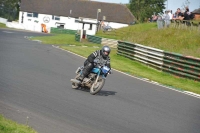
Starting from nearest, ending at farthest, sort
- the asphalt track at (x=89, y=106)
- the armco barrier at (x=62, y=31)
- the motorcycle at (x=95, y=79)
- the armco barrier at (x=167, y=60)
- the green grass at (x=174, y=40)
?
the asphalt track at (x=89, y=106) < the motorcycle at (x=95, y=79) < the armco barrier at (x=167, y=60) < the green grass at (x=174, y=40) < the armco barrier at (x=62, y=31)

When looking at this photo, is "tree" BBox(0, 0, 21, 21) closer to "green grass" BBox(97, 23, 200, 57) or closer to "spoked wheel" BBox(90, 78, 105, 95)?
"green grass" BBox(97, 23, 200, 57)

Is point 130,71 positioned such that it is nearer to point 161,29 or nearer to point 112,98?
point 112,98

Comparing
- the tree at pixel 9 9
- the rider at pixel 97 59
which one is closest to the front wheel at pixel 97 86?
the rider at pixel 97 59

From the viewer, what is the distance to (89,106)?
1070cm

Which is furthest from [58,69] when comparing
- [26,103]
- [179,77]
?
[26,103]

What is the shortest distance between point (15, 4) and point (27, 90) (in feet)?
313

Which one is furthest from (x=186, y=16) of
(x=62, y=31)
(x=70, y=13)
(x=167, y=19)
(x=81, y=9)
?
(x=81, y=9)

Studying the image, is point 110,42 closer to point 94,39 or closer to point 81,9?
point 94,39

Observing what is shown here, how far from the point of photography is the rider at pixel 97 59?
42.1 ft

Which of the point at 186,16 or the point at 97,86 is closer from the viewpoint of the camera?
the point at 97,86

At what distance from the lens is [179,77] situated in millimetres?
21328

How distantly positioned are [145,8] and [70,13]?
1496cm

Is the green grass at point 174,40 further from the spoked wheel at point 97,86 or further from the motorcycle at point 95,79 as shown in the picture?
the spoked wheel at point 97,86

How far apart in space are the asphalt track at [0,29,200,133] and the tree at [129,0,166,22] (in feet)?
A: 227
